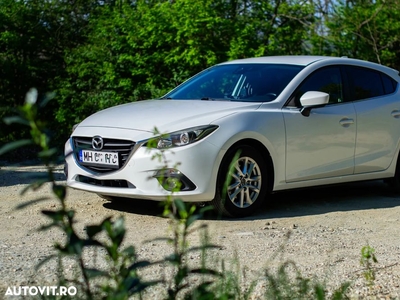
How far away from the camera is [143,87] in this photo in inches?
533

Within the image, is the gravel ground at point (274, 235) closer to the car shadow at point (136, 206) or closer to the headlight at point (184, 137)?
→ the car shadow at point (136, 206)

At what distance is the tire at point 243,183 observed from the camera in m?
7.13

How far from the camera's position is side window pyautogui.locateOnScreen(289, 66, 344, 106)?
8.07m

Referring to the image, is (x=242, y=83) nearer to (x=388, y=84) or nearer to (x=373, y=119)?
(x=373, y=119)

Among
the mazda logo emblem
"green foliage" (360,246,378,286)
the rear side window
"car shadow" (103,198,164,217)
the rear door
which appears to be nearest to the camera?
"green foliage" (360,246,378,286)

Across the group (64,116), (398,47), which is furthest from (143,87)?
(398,47)

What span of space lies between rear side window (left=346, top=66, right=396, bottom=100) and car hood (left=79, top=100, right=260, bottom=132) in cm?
154

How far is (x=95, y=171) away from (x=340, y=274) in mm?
3016

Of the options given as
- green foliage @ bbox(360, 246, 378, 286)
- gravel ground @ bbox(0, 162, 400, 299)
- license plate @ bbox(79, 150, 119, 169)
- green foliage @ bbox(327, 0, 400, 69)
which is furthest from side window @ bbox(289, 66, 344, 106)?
green foliage @ bbox(327, 0, 400, 69)

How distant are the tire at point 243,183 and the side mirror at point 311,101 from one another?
72 centimetres

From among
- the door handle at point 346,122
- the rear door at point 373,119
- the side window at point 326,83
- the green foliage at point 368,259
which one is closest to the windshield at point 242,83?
the side window at point 326,83

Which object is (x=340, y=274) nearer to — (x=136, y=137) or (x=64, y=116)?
(x=136, y=137)

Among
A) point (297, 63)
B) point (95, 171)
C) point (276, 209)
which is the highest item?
point (297, 63)

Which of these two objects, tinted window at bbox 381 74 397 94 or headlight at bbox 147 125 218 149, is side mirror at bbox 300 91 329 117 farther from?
tinted window at bbox 381 74 397 94
